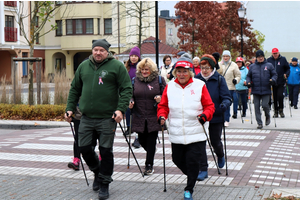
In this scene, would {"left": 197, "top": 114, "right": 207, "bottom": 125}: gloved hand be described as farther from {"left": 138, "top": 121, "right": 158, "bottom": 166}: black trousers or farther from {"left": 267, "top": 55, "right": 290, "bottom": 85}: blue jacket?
{"left": 267, "top": 55, "right": 290, "bottom": 85}: blue jacket

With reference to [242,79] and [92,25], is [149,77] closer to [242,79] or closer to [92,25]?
[242,79]

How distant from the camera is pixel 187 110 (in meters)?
5.65

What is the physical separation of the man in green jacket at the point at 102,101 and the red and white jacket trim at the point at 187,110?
0.63 meters

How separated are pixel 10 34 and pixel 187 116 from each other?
41150 millimetres

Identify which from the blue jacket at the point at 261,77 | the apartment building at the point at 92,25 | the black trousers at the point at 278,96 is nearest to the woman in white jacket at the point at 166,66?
the blue jacket at the point at 261,77

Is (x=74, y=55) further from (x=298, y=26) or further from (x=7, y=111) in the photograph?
(x=7, y=111)

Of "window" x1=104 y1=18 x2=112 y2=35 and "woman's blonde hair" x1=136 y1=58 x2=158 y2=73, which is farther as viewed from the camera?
"window" x1=104 y1=18 x2=112 y2=35

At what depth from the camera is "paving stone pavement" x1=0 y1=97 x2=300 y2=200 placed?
19.5 ft

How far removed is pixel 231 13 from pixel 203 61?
4092 cm

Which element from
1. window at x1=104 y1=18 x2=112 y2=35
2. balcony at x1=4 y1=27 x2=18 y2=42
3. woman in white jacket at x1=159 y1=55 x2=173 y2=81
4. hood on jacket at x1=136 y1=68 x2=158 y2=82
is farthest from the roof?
hood on jacket at x1=136 y1=68 x2=158 y2=82

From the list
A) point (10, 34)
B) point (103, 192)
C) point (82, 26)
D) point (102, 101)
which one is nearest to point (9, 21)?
point (10, 34)

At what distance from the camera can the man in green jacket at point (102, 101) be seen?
5.80 m

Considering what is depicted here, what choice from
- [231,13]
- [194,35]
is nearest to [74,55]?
[231,13]

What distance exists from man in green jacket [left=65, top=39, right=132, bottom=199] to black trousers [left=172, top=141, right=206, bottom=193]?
2.89 ft
